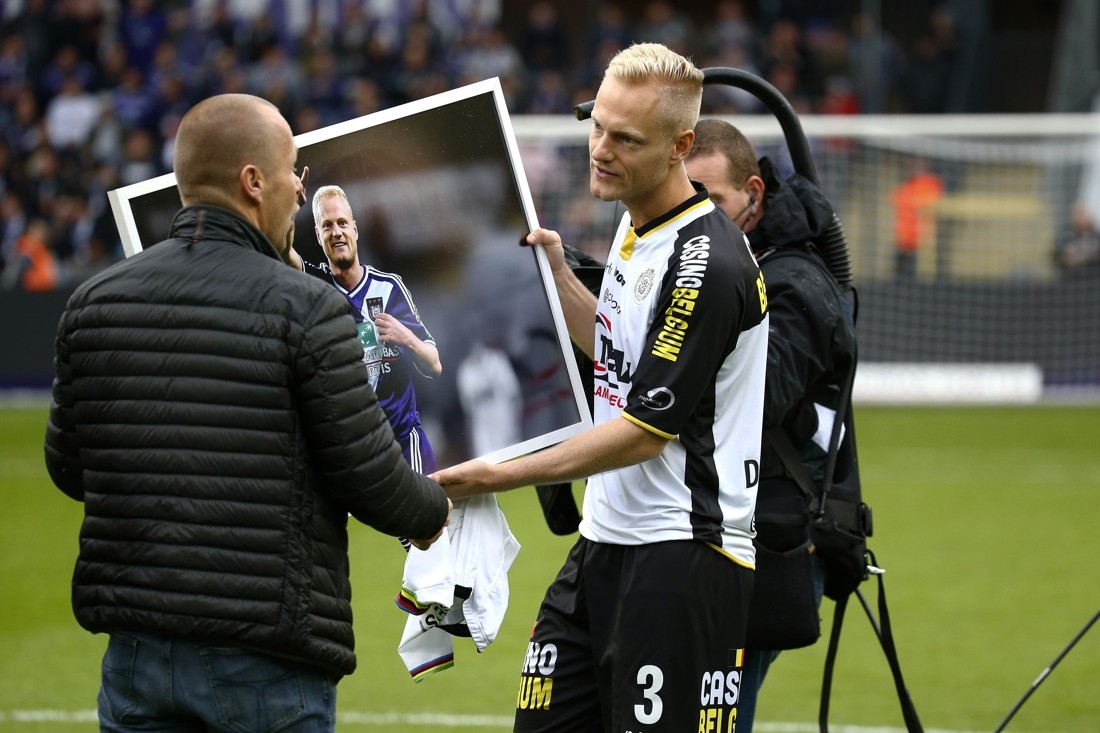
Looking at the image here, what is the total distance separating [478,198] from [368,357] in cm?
50

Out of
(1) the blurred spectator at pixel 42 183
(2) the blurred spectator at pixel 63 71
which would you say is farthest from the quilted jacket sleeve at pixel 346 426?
(2) the blurred spectator at pixel 63 71

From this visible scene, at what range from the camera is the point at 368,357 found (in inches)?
146

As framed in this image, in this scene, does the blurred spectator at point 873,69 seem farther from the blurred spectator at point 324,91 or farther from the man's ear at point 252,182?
the man's ear at point 252,182

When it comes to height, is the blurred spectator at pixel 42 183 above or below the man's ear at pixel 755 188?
above

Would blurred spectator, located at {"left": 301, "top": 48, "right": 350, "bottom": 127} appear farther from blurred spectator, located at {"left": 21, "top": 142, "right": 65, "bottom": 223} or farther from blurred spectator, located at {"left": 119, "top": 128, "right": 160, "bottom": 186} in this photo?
blurred spectator, located at {"left": 21, "top": 142, "right": 65, "bottom": 223}

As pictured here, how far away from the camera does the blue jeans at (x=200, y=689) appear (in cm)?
303

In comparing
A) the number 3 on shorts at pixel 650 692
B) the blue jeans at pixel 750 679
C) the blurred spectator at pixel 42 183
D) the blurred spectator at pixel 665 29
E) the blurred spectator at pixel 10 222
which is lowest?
the blue jeans at pixel 750 679

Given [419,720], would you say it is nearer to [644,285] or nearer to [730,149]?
[730,149]

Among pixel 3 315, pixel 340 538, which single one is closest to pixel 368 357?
pixel 340 538

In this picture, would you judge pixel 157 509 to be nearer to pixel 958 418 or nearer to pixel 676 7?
pixel 958 418

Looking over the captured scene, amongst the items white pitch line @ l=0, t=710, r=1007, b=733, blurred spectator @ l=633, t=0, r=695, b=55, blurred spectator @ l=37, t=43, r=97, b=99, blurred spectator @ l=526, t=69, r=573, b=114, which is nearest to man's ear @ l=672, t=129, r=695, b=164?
white pitch line @ l=0, t=710, r=1007, b=733

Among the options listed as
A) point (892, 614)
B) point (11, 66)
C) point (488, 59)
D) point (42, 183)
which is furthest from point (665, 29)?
point (892, 614)

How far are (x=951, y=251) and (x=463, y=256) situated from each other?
44.4 ft

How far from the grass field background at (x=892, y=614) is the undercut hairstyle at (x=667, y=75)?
343 cm
